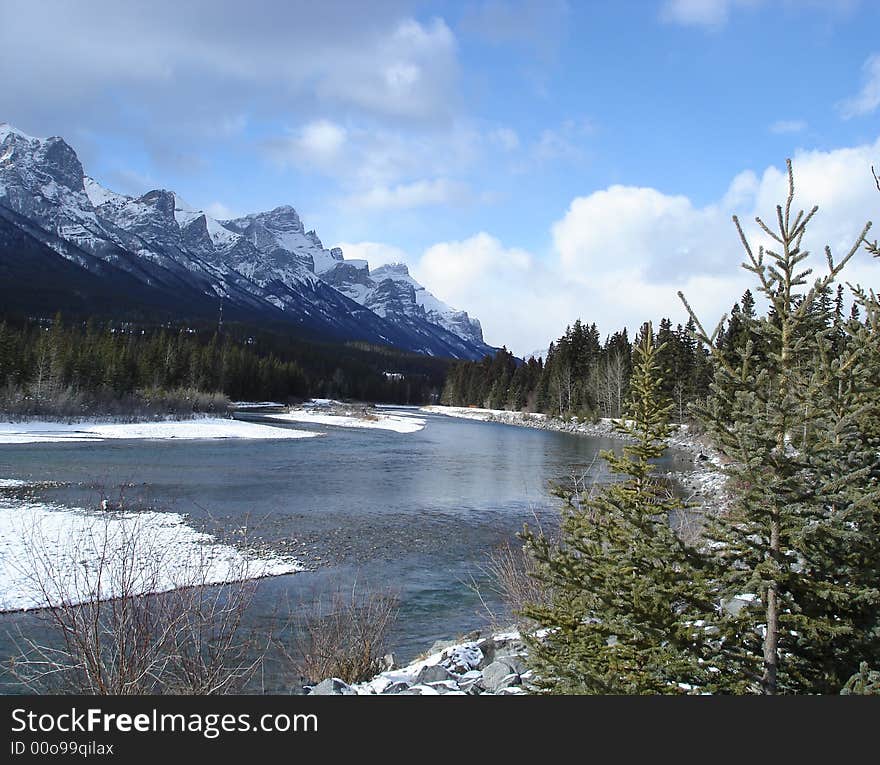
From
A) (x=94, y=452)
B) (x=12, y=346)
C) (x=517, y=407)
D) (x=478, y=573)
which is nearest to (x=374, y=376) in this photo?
(x=517, y=407)

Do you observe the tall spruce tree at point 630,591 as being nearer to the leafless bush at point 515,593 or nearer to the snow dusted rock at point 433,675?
the snow dusted rock at point 433,675

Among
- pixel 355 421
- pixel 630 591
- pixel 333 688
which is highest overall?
pixel 630 591

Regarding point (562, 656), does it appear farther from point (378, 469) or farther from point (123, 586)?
point (378, 469)

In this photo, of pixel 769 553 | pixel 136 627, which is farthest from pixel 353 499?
pixel 769 553

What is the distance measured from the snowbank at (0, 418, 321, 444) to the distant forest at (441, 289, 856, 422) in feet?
111

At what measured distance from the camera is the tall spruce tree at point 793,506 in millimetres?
4559

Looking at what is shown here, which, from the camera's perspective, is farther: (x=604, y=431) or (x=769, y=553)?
(x=604, y=431)

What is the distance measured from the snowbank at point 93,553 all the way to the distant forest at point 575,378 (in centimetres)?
4461

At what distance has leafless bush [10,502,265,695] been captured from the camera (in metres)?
5.82

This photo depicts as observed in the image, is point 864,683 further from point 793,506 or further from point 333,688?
point 333,688

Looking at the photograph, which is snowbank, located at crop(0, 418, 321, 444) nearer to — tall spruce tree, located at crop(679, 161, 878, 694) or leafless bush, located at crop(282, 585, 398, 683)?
leafless bush, located at crop(282, 585, 398, 683)

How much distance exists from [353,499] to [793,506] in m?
22.8

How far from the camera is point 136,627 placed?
→ 7.25m

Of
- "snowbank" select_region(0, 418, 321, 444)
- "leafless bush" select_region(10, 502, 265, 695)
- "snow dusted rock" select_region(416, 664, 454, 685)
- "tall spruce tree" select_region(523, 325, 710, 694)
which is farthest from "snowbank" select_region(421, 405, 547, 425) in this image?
A: "tall spruce tree" select_region(523, 325, 710, 694)
